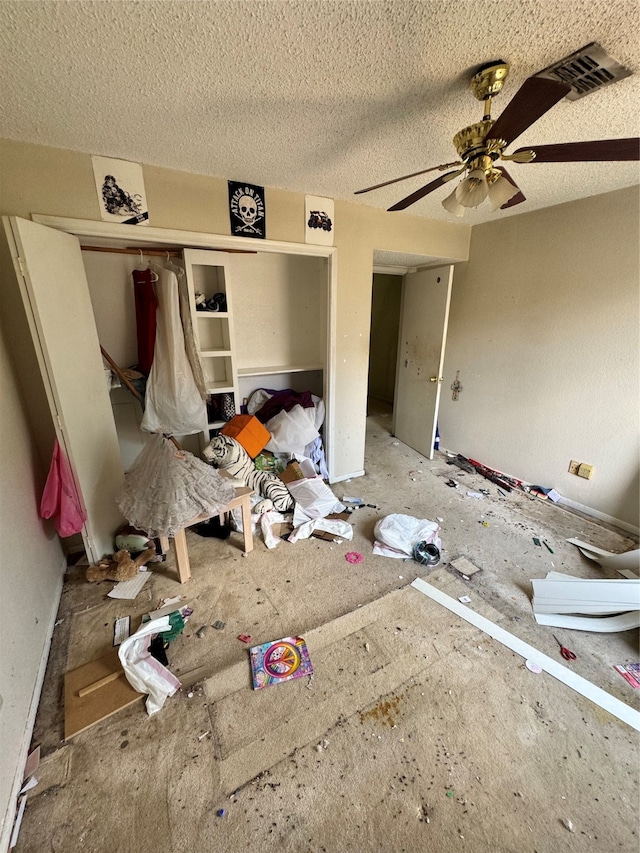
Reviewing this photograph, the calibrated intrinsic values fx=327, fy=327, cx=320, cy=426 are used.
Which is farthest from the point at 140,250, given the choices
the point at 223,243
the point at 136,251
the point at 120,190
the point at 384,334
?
the point at 384,334

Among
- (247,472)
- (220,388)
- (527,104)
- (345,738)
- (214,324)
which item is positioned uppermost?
(527,104)

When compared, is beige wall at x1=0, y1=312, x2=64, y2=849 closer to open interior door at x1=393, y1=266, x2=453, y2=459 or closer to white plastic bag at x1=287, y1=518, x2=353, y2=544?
white plastic bag at x1=287, y1=518, x2=353, y2=544

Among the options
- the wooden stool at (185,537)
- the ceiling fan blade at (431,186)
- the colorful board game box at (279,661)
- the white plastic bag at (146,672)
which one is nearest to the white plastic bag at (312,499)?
the wooden stool at (185,537)

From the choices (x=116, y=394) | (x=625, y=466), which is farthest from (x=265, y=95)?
(x=625, y=466)

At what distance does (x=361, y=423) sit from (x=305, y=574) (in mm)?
1491

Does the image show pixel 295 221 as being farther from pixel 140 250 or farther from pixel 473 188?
pixel 473 188

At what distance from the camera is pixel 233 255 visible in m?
2.64

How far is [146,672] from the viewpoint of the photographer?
1364mm

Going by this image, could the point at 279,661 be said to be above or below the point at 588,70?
below

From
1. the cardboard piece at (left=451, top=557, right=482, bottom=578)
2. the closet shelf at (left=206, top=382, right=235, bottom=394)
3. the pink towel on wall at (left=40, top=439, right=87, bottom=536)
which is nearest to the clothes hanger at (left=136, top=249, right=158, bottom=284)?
the closet shelf at (left=206, top=382, right=235, bottom=394)

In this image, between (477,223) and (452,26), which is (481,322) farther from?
(452,26)

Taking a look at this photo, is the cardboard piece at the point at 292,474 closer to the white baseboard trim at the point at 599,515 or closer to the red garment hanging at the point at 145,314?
the red garment hanging at the point at 145,314

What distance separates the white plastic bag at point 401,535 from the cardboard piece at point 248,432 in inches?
42.5

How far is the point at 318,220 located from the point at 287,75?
1.23 meters
